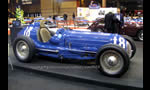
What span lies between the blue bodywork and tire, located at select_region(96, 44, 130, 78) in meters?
0.26

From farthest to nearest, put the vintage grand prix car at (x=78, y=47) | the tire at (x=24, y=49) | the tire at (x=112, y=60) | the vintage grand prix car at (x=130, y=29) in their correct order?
the vintage grand prix car at (x=130, y=29)
the tire at (x=24, y=49)
the vintage grand prix car at (x=78, y=47)
the tire at (x=112, y=60)

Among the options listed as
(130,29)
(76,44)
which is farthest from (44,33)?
(130,29)

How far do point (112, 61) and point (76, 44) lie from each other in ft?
2.87

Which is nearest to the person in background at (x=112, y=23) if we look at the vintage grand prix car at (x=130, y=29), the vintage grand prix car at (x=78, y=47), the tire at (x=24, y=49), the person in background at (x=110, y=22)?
the person in background at (x=110, y=22)

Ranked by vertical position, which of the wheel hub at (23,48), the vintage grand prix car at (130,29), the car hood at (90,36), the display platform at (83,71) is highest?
the vintage grand prix car at (130,29)

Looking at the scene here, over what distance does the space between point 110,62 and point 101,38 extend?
1.82 feet

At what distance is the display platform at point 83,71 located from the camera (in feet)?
9.82

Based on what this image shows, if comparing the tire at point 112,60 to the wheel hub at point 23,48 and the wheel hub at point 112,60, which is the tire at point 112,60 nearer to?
the wheel hub at point 112,60

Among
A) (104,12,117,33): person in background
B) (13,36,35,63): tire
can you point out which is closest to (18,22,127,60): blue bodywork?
(13,36,35,63): tire

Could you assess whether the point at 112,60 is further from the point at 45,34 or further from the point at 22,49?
the point at 22,49

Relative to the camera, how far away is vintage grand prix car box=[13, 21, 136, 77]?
325cm

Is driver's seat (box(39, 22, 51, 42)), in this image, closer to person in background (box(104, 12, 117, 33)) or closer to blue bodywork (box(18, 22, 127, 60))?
blue bodywork (box(18, 22, 127, 60))
